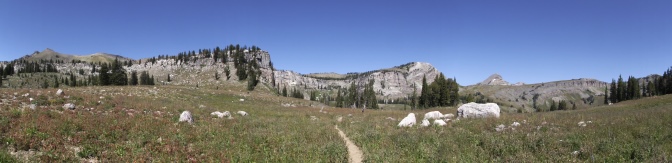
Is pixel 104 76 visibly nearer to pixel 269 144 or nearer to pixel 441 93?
pixel 441 93

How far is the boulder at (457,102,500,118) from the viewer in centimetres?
3030

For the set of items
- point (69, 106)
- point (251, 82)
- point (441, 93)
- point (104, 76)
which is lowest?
point (441, 93)

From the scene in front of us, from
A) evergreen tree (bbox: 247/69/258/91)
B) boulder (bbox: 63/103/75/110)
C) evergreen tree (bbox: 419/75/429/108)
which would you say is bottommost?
evergreen tree (bbox: 419/75/429/108)

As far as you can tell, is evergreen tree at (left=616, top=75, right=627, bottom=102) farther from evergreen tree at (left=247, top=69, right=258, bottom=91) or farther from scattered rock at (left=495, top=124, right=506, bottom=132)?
scattered rock at (left=495, top=124, right=506, bottom=132)

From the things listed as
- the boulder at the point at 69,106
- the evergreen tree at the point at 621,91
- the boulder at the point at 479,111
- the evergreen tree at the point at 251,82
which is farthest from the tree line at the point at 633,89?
the boulder at the point at 69,106

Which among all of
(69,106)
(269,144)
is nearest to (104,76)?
(69,106)

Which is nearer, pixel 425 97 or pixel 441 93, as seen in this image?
pixel 441 93

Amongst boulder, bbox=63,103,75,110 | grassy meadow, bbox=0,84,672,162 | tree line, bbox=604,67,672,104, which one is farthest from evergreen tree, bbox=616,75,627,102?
boulder, bbox=63,103,75,110

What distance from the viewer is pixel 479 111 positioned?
1222 inches

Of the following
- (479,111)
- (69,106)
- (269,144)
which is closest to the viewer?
(269,144)

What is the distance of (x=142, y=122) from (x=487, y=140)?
1897 centimetres

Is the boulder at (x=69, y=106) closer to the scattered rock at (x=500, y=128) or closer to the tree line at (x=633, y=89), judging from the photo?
the scattered rock at (x=500, y=128)

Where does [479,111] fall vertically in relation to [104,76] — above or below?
below

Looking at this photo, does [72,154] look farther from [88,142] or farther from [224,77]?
[224,77]
